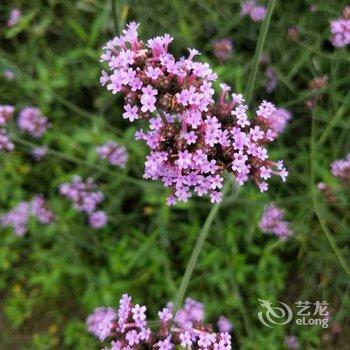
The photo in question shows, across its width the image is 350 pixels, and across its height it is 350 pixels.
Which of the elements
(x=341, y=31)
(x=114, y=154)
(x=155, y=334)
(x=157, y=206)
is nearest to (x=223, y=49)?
(x=341, y=31)

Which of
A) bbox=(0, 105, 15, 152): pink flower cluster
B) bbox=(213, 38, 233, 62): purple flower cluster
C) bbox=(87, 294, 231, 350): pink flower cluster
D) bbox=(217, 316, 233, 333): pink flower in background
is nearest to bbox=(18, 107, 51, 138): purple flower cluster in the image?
bbox=(0, 105, 15, 152): pink flower cluster

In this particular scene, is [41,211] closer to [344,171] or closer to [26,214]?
[26,214]

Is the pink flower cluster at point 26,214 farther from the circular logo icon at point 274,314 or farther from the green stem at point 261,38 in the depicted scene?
the green stem at point 261,38

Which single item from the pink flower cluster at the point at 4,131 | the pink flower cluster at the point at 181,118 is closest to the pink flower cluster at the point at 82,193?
the pink flower cluster at the point at 4,131

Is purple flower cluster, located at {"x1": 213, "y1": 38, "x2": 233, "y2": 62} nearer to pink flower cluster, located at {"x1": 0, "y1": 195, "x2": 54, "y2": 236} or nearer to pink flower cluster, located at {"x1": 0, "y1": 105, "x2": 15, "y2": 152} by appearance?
pink flower cluster, located at {"x1": 0, "y1": 105, "x2": 15, "y2": 152}

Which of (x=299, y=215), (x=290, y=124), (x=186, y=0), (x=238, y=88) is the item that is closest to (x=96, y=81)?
(x=186, y=0)

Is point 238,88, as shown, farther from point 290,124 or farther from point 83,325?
point 83,325

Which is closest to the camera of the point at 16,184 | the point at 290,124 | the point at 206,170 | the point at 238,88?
the point at 206,170
